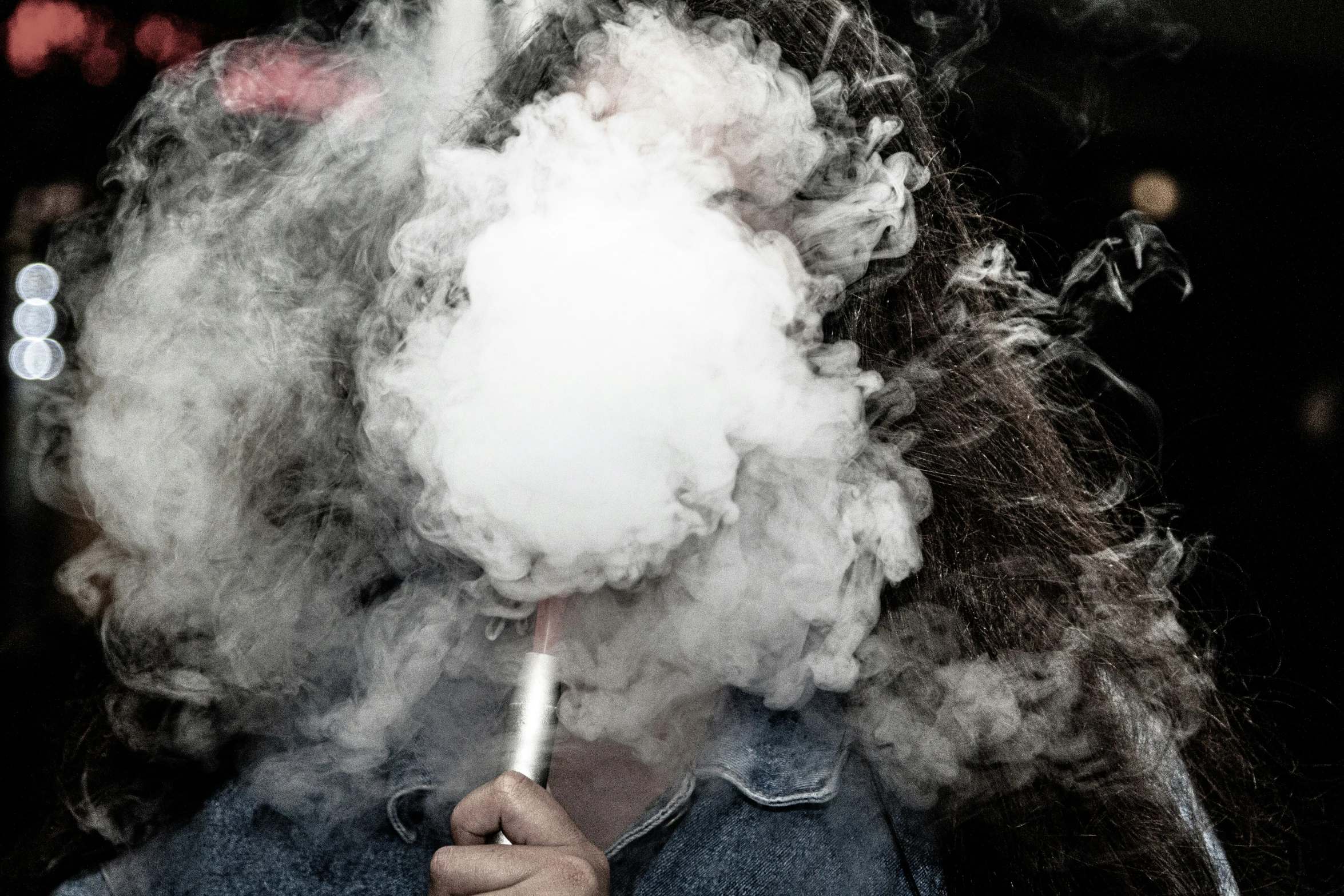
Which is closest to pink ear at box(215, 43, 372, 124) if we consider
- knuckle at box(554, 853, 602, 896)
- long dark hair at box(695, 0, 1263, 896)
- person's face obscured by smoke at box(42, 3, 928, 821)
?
person's face obscured by smoke at box(42, 3, 928, 821)

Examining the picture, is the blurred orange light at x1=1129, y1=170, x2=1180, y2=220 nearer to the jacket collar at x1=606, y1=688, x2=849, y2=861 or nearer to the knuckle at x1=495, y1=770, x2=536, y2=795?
the jacket collar at x1=606, y1=688, x2=849, y2=861

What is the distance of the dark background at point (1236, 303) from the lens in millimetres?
1754

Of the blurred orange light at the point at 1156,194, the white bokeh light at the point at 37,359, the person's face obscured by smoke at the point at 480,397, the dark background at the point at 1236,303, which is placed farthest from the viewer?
the white bokeh light at the point at 37,359

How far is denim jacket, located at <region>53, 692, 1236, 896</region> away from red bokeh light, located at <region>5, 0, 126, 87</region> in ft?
6.13

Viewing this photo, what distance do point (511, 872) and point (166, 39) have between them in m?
2.29

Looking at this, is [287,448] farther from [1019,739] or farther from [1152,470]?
[1152,470]

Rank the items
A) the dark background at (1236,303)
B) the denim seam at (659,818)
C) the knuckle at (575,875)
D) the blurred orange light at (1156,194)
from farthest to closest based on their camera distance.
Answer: the blurred orange light at (1156,194)
the dark background at (1236,303)
the denim seam at (659,818)
the knuckle at (575,875)

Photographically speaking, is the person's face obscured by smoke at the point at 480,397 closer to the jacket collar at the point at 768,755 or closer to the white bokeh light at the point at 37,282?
the jacket collar at the point at 768,755

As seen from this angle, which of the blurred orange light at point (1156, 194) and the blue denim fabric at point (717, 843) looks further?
the blurred orange light at point (1156, 194)

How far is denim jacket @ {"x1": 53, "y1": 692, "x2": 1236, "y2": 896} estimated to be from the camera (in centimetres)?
145

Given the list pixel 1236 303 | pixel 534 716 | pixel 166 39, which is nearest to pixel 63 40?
pixel 166 39

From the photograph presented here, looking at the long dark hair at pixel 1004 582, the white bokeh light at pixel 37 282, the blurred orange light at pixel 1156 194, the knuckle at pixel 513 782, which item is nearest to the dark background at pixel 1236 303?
the blurred orange light at pixel 1156 194

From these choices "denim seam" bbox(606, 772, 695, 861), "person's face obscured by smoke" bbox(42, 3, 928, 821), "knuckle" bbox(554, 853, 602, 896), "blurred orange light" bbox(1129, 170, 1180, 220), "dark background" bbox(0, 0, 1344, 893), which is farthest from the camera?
"blurred orange light" bbox(1129, 170, 1180, 220)

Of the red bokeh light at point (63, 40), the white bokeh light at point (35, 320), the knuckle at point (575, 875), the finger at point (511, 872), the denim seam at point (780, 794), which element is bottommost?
the denim seam at point (780, 794)
